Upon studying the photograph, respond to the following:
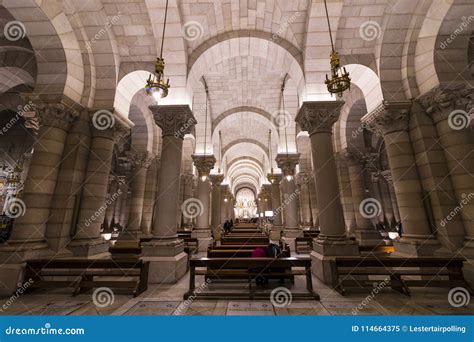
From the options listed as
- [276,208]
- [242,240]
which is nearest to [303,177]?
[276,208]

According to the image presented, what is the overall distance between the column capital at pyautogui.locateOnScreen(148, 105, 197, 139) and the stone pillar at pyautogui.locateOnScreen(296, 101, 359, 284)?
3876 millimetres

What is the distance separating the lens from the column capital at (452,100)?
5594mm

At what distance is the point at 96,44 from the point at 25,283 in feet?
22.6

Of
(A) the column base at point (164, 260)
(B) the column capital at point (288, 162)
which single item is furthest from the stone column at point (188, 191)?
(A) the column base at point (164, 260)

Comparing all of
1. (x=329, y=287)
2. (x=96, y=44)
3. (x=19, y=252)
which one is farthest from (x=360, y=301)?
(x=96, y=44)

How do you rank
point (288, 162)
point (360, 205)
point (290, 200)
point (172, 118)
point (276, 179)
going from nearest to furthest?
point (172, 118) < point (360, 205) < point (290, 200) < point (288, 162) < point (276, 179)

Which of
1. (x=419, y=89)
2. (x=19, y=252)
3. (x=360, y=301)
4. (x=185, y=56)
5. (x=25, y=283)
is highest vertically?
(x=185, y=56)

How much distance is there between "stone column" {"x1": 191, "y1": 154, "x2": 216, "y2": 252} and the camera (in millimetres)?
11828

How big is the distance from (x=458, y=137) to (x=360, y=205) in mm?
5073

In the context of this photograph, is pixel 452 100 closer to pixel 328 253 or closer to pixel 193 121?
pixel 328 253

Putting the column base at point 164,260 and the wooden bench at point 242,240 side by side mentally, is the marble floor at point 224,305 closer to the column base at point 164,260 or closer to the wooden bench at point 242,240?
the column base at point 164,260

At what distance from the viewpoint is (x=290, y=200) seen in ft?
39.4

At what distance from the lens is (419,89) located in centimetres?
642

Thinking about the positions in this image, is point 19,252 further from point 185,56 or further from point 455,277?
point 455,277
